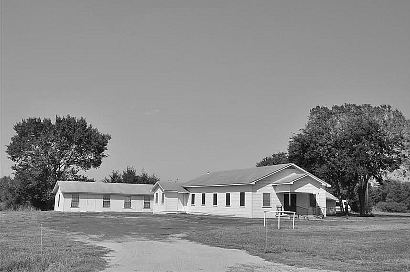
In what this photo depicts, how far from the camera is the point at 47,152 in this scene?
255ft

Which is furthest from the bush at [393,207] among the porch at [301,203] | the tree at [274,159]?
the porch at [301,203]

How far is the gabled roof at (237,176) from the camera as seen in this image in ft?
169

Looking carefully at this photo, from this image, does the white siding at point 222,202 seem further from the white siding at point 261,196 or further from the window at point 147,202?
the window at point 147,202

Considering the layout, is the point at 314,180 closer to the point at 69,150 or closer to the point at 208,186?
the point at 208,186

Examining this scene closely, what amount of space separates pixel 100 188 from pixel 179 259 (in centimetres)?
5207

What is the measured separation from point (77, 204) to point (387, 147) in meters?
39.2

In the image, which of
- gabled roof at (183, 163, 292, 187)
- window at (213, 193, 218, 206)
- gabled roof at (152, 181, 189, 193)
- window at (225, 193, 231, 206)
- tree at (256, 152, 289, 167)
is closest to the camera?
gabled roof at (183, 163, 292, 187)

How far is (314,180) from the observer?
5175 cm

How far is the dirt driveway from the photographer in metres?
14.8

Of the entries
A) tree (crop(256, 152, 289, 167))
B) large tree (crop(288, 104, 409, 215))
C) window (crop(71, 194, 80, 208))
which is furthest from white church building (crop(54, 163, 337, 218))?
tree (crop(256, 152, 289, 167))

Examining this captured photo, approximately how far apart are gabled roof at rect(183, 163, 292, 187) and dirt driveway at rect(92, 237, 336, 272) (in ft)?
96.6

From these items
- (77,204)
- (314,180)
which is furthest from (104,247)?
(77,204)

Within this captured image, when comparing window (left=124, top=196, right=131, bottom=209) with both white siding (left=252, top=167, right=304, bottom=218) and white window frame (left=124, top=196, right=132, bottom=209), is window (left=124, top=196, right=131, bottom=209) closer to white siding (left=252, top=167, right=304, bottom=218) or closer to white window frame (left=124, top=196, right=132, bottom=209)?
white window frame (left=124, top=196, right=132, bottom=209)

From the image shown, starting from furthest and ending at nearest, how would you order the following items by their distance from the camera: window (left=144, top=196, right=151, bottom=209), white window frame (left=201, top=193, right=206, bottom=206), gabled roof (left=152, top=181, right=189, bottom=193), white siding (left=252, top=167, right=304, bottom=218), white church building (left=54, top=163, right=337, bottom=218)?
1. window (left=144, top=196, right=151, bottom=209)
2. gabled roof (left=152, top=181, right=189, bottom=193)
3. white window frame (left=201, top=193, right=206, bottom=206)
4. white church building (left=54, top=163, right=337, bottom=218)
5. white siding (left=252, top=167, right=304, bottom=218)
